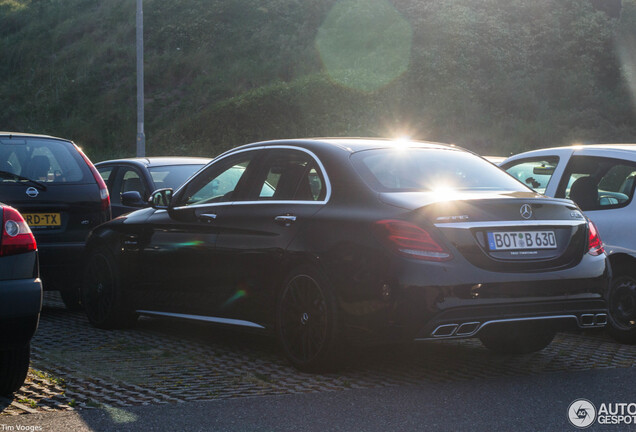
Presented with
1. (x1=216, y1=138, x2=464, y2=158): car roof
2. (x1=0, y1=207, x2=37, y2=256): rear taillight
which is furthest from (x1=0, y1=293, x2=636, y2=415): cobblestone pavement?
(x1=216, y1=138, x2=464, y2=158): car roof

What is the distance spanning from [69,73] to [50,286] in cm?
4348

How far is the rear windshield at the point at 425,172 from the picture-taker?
625 centimetres

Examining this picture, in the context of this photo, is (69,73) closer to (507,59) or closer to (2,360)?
(507,59)

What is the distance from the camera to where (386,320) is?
18.5 feet

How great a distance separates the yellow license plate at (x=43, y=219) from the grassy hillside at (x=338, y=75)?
26.6 metres

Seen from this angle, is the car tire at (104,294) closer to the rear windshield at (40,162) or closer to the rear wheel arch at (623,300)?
the rear windshield at (40,162)

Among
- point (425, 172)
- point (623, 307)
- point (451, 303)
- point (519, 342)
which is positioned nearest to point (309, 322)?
point (451, 303)

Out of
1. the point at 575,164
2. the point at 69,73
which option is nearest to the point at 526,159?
the point at 575,164

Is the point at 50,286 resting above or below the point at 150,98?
below

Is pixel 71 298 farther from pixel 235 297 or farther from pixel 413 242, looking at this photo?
pixel 413 242

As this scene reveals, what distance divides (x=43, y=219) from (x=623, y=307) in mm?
5091

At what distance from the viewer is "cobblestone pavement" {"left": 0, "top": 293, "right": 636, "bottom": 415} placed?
5664 millimetres

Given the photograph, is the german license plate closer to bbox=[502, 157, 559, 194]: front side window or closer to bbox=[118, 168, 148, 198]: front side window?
bbox=[502, 157, 559, 194]: front side window

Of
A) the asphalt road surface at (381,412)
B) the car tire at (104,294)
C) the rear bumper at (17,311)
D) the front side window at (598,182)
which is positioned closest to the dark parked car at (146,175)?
the car tire at (104,294)
